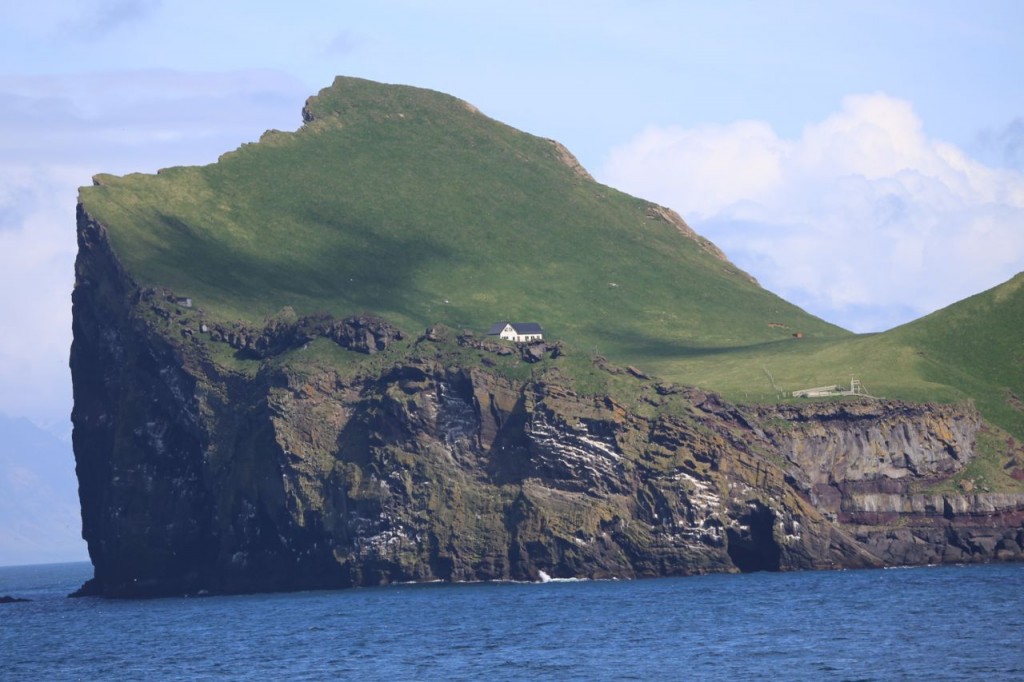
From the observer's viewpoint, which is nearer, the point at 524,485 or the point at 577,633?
the point at 577,633

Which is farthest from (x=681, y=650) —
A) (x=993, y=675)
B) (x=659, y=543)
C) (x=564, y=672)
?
(x=659, y=543)

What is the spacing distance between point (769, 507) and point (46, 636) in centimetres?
6996

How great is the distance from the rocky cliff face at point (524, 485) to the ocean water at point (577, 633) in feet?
22.7

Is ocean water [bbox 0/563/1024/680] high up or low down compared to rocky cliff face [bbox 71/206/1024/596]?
down

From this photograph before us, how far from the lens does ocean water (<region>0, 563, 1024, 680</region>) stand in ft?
355

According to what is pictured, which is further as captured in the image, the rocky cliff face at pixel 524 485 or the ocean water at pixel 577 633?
the rocky cliff face at pixel 524 485

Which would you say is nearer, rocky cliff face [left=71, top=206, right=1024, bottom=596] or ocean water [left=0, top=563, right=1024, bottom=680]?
ocean water [left=0, top=563, right=1024, bottom=680]

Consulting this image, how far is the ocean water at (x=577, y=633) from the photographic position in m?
108

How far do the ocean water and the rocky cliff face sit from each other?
6.91m

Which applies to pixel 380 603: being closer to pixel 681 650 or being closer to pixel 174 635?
pixel 174 635

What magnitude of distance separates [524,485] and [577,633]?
55.6 metres

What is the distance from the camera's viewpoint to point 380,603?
16188 centimetres

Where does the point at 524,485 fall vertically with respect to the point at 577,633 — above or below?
above

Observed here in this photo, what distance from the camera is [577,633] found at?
12788cm
